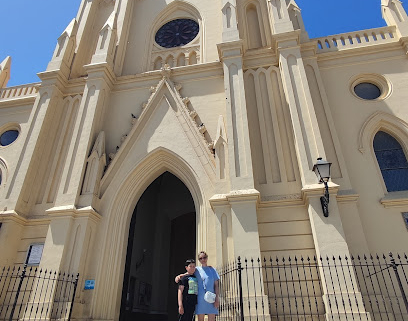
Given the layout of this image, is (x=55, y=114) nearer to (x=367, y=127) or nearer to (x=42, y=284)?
(x=42, y=284)

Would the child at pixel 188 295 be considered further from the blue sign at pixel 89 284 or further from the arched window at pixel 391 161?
the arched window at pixel 391 161

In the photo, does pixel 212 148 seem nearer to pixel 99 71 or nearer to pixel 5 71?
pixel 99 71

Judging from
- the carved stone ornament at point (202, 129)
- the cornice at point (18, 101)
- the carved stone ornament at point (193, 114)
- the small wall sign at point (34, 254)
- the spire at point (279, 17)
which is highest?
the spire at point (279, 17)

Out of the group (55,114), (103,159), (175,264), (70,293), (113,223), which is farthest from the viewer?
(175,264)

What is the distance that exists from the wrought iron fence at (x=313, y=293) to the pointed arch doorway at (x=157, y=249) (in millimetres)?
4066

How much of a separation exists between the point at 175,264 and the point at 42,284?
843cm

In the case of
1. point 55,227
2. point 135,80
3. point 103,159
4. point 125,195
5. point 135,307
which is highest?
point 135,80

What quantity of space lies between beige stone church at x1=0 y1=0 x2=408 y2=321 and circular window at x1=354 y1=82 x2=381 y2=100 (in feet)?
0.18

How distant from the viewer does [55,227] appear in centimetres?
865

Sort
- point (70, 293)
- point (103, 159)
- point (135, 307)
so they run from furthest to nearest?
point (135, 307)
point (103, 159)
point (70, 293)

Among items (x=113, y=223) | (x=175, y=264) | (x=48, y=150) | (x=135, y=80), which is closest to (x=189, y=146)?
(x=113, y=223)

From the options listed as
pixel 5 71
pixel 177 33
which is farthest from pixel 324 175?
pixel 5 71

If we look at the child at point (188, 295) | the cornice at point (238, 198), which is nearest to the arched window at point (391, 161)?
the cornice at point (238, 198)

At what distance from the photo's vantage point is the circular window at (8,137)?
12.2m
